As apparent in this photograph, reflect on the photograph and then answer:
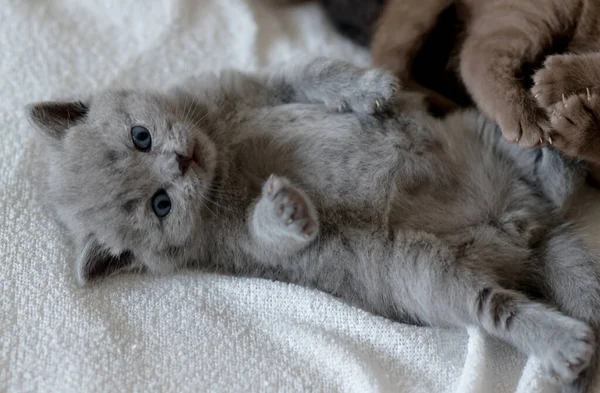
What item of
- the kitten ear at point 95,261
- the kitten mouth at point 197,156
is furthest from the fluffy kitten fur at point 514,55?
the kitten ear at point 95,261

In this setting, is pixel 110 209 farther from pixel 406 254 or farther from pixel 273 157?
pixel 406 254

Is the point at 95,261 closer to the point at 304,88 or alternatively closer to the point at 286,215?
the point at 286,215

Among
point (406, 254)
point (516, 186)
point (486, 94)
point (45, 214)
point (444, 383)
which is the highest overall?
point (486, 94)

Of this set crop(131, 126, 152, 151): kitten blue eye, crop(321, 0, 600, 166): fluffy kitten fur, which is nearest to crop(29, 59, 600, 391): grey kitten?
crop(131, 126, 152, 151): kitten blue eye

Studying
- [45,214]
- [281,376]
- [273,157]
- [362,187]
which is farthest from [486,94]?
[45,214]

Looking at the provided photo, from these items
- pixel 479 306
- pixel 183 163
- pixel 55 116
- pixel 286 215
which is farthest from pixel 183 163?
pixel 479 306

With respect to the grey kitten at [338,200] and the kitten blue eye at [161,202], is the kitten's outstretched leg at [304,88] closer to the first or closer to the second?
the grey kitten at [338,200]
